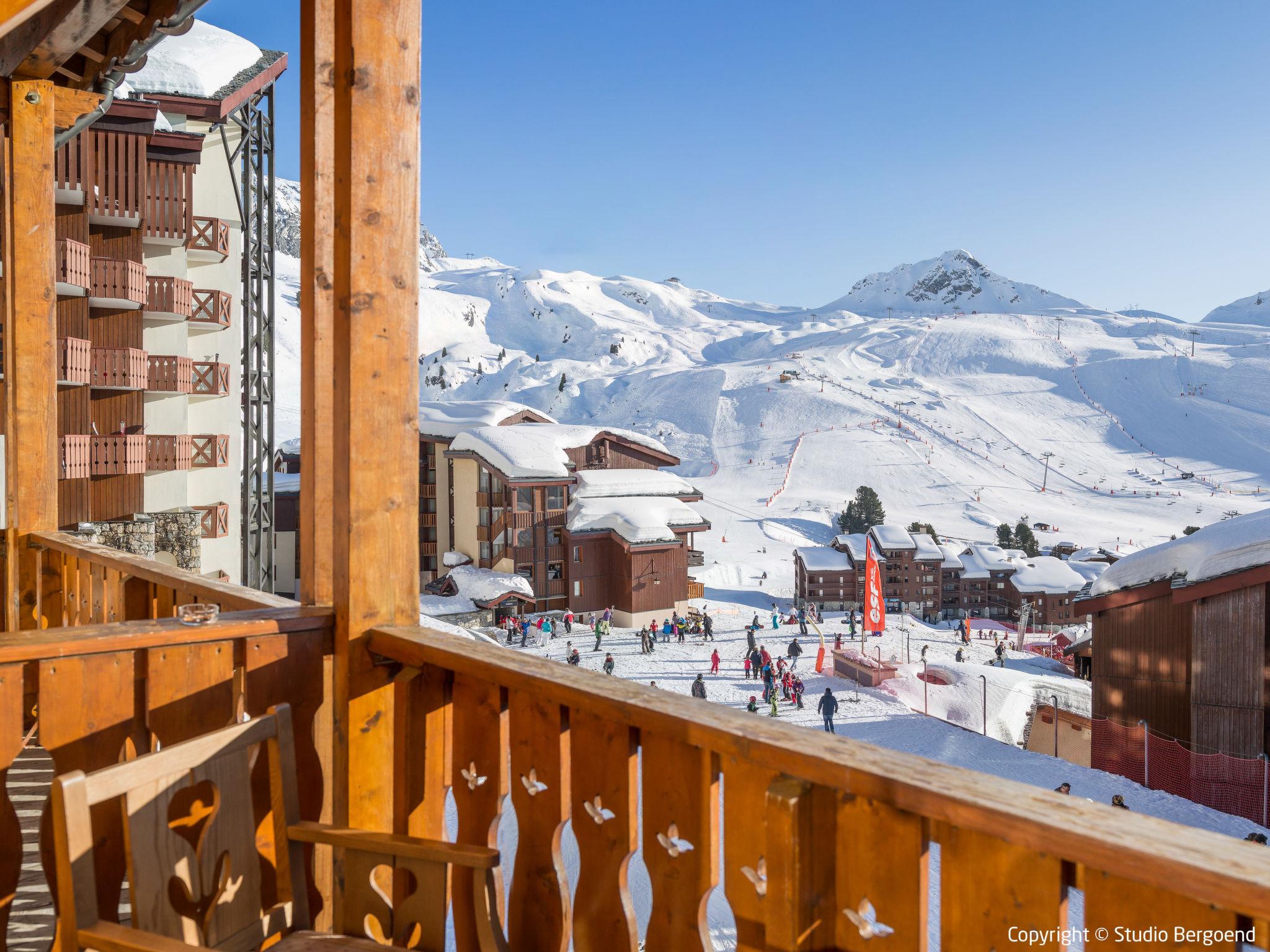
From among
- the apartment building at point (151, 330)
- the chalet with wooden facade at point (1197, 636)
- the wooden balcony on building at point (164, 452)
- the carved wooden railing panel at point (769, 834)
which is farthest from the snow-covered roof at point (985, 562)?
the carved wooden railing panel at point (769, 834)

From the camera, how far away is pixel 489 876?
1.54 meters

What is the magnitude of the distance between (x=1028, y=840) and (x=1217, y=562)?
11.9 m

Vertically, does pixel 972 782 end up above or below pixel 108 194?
below

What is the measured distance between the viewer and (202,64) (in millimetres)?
16297

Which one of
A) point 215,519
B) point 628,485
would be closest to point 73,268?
point 215,519

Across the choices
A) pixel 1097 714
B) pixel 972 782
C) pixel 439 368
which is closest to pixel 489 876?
pixel 972 782

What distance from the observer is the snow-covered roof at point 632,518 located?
23.7 metres

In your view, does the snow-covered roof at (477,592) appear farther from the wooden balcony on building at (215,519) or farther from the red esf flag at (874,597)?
the red esf flag at (874,597)

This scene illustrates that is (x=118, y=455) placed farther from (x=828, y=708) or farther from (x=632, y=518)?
(x=632, y=518)

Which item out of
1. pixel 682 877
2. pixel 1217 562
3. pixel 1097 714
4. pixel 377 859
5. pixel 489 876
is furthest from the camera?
pixel 1097 714

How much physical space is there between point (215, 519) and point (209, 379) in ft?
8.71

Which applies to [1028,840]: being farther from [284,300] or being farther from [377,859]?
[284,300]

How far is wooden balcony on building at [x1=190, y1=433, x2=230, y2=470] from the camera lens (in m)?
16.1

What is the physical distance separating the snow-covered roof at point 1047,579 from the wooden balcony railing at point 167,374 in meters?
29.1
